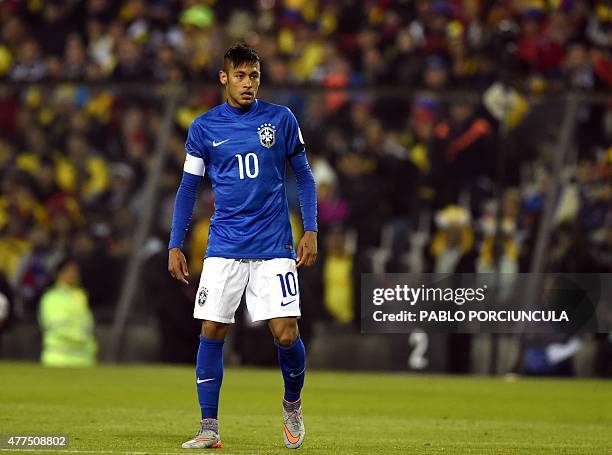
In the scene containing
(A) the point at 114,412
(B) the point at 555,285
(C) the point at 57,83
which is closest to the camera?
(A) the point at 114,412

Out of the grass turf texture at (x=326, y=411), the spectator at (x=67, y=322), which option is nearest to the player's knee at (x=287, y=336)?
the grass turf texture at (x=326, y=411)

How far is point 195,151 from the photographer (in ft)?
25.8

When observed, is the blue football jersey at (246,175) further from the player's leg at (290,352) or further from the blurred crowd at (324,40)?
the blurred crowd at (324,40)

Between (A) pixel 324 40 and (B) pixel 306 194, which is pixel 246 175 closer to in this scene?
(B) pixel 306 194

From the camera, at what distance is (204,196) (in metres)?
17.0

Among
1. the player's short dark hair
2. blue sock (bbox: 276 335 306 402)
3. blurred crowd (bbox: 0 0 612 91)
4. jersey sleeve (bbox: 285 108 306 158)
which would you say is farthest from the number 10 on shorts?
blurred crowd (bbox: 0 0 612 91)

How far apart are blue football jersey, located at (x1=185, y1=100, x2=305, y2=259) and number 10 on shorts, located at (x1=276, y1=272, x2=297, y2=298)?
0.11 m

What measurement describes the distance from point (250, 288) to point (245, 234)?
0.98ft

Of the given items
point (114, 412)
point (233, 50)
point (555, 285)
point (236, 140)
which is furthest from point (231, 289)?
point (555, 285)

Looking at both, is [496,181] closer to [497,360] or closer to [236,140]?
[497,360]

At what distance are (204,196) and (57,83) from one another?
2.58 m

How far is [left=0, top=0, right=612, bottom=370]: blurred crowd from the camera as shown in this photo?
16.2 metres

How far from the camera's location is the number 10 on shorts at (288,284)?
7.75 meters

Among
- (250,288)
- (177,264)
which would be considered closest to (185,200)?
(177,264)
